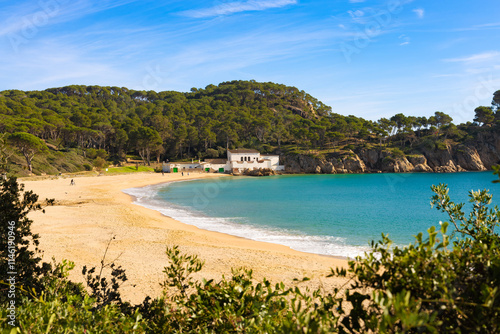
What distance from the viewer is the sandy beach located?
393 inches

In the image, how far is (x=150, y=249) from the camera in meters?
13.2

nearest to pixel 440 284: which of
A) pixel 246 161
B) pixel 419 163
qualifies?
pixel 246 161

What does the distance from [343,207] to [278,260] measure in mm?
17007

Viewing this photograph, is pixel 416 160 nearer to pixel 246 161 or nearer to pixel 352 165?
pixel 352 165

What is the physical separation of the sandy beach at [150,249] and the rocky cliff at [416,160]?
61.5 meters

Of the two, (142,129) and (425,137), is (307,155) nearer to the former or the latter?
(425,137)

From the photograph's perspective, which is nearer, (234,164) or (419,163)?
(234,164)

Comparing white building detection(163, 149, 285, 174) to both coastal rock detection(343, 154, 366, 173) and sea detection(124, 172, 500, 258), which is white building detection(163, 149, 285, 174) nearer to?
coastal rock detection(343, 154, 366, 173)

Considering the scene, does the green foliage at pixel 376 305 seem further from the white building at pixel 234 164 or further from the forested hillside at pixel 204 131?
the white building at pixel 234 164

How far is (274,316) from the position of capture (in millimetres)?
3002

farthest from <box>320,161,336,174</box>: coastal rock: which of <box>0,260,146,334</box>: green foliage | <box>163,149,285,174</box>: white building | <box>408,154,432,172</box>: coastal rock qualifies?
<box>0,260,146,334</box>: green foliage

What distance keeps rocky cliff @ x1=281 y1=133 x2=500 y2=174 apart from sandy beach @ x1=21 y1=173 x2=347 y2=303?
61521 millimetres

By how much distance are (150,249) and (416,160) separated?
3166 inches

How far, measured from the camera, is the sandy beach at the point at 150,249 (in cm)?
998
